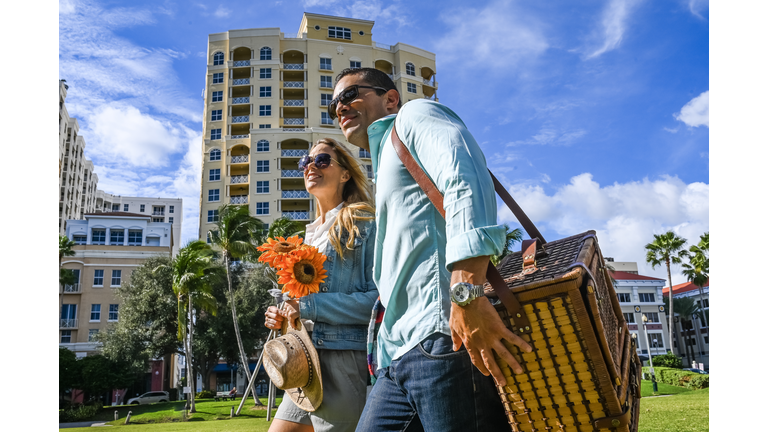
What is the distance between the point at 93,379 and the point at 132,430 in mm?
21640

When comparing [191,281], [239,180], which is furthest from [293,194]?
[191,281]

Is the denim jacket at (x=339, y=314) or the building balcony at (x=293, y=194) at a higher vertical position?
the building balcony at (x=293, y=194)

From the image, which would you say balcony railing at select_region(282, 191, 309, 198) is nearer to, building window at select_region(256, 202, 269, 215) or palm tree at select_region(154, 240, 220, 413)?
building window at select_region(256, 202, 269, 215)

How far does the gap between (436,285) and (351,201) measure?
1.84 m

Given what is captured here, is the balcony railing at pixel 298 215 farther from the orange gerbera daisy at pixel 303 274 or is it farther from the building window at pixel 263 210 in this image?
the orange gerbera daisy at pixel 303 274

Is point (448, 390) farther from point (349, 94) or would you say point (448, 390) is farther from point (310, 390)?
point (349, 94)

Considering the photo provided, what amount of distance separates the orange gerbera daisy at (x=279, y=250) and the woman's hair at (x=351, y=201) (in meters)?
0.21

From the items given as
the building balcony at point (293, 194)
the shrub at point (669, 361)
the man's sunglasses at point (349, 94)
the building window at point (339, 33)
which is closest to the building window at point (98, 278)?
the building balcony at point (293, 194)

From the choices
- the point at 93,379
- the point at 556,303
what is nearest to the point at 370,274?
the point at 556,303

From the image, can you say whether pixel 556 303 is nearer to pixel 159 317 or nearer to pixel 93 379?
pixel 159 317

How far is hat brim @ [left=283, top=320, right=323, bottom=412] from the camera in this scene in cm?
284

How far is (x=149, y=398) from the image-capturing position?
44.7 meters

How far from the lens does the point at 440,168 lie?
175 cm

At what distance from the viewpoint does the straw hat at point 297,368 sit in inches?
109
